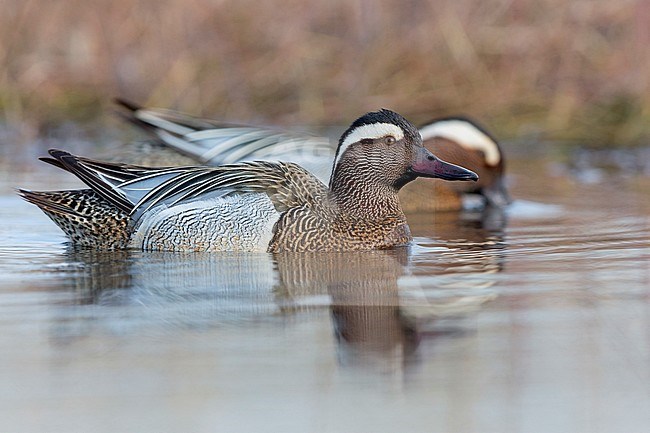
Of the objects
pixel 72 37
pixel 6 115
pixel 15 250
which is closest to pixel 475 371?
pixel 15 250

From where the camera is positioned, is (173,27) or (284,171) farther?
(173,27)

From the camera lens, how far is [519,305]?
5070mm

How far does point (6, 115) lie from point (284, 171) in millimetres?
5758

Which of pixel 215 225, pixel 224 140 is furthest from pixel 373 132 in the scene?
pixel 224 140

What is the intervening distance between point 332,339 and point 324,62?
8022 millimetres

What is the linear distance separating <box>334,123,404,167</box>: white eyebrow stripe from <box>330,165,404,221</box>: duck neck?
0.17 metres

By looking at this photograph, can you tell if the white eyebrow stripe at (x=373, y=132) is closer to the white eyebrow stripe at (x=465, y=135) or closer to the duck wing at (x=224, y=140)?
the duck wing at (x=224, y=140)

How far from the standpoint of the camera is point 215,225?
21.0 ft

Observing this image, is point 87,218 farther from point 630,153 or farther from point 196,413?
point 630,153

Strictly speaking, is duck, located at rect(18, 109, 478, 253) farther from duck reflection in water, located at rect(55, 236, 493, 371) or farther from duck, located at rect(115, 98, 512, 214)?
duck, located at rect(115, 98, 512, 214)

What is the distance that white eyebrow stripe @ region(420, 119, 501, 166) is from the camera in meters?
9.27

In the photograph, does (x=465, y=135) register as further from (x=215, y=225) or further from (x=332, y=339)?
(x=332, y=339)

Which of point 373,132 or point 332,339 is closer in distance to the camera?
point 332,339

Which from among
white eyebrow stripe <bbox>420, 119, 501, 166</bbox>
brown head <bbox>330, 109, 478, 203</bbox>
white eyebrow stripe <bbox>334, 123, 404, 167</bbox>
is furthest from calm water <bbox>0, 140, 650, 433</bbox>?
white eyebrow stripe <bbox>420, 119, 501, 166</bbox>
